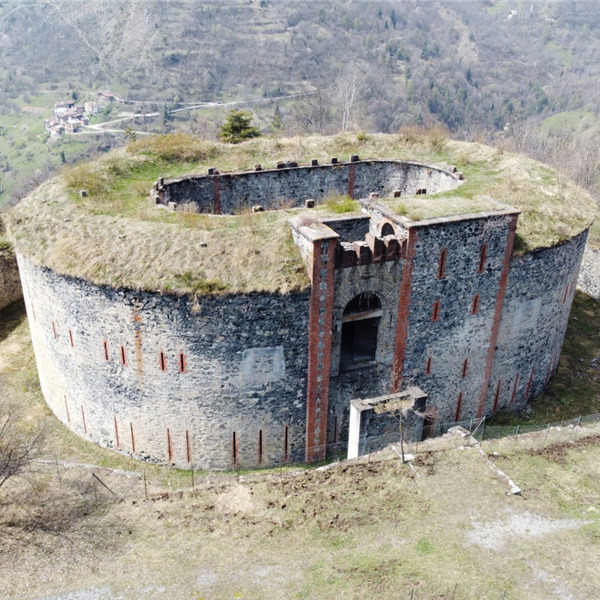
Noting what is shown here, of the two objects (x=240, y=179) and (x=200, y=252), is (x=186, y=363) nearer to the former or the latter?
(x=200, y=252)

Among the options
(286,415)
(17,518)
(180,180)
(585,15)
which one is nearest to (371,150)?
(180,180)

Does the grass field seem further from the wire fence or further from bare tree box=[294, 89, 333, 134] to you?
bare tree box=[294, 89, 333, 134]

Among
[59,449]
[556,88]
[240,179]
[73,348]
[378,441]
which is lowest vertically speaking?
[556,88]

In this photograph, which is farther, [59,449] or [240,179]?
[240,179]

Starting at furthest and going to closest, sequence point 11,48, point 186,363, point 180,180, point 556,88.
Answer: point 11,48
point 556,88
point 180,180
point 186,363

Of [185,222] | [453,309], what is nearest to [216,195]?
[185,222]

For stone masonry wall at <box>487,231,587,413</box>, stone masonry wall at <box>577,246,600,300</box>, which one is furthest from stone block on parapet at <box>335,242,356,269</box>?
stone masonry wall at <box>577,246,600,300</box>

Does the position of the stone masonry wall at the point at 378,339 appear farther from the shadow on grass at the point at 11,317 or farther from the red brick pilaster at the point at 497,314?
the shadow on grass at the point at 11,317
